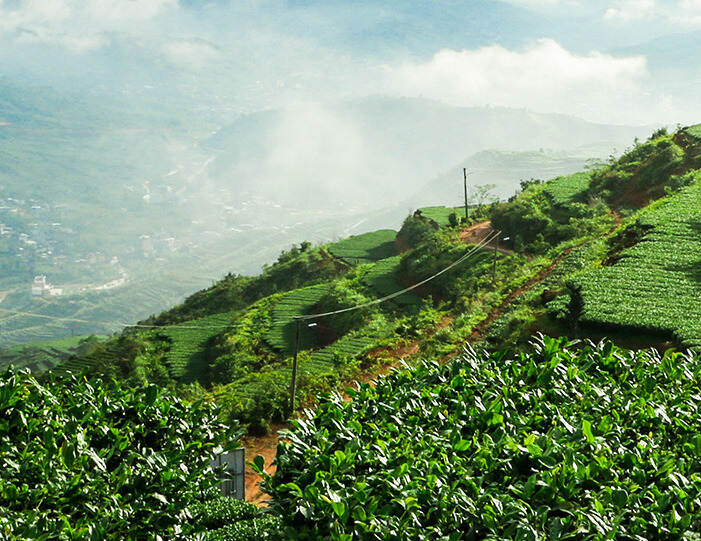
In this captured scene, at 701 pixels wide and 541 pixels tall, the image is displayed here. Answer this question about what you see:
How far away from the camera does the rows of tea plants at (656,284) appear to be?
2233 centimetres

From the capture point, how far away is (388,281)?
47438 mm

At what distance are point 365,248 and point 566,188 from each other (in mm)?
23307

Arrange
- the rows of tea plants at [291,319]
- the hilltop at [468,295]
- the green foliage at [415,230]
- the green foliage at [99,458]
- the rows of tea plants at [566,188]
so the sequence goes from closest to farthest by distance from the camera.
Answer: the green foliage at [99,458], the hilltop at [468,295], the rows of tea plants at [291,319], the rows of tea plants at [566,188], the green foliage at [415,230]

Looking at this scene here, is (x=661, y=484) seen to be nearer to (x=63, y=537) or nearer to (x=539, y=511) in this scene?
(x=539, y=511)

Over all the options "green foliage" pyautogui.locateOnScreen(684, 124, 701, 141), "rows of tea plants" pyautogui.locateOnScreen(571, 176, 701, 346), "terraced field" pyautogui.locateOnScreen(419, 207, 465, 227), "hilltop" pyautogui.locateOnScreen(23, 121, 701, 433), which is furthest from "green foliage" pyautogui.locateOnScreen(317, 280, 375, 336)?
"green foliage" pyautogui.locateOnScreen(684, 124, 701, 141)

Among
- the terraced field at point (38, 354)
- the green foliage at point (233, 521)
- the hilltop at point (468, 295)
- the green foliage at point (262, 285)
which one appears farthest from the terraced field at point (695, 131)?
the terraced field at point (38, 354)

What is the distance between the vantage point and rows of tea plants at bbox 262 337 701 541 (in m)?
7.30

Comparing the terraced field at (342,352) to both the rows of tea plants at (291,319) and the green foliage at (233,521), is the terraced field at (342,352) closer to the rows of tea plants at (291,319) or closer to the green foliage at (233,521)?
the rows of tea plants at (291,319)

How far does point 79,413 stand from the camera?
1067 centimetres

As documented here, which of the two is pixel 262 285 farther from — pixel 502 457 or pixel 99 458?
pixel 502 457

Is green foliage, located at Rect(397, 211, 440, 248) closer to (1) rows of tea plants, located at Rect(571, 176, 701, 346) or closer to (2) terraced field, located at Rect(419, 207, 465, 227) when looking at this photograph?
(2) terraced field, located at Rect(419, 207, 465, 227)

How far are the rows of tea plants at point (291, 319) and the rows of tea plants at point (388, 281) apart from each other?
4457 mm

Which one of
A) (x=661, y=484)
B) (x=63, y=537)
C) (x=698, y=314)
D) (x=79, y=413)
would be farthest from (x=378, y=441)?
(x=698, y=314)

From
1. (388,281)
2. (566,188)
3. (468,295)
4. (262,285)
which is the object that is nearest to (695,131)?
(566,188)
